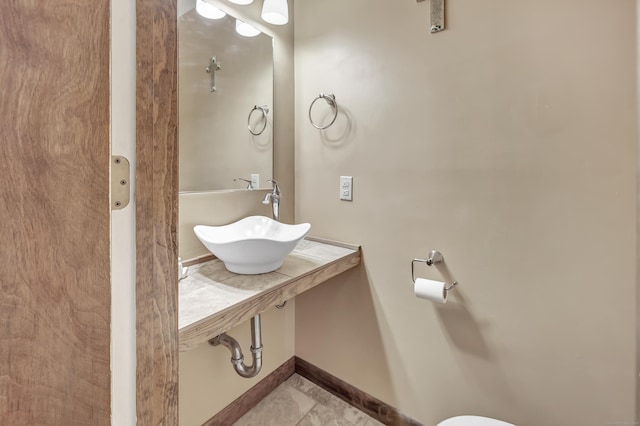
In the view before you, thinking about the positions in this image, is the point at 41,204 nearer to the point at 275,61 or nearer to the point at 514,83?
the point at 514,83

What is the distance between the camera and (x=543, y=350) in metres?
1.12

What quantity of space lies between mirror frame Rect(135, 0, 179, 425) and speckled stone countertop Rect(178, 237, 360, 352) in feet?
1.05

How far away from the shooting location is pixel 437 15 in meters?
1.27

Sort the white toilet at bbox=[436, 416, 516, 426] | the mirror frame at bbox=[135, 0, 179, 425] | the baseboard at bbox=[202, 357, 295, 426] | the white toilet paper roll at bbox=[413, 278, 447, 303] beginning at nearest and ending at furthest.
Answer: the mirror frame at bbox=[135, 0, 179, 425]
the white toilet at bbox=[436, 416, 516, 426]
the white toilet paper roll at bbox=[413, 278, 447, 303]
the baseboard at bbox=[202, 357, 295, 426]

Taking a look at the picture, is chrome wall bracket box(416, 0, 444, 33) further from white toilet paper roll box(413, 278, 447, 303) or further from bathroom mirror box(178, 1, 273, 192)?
white toilet paper roll box(413, 278, 447, 303)

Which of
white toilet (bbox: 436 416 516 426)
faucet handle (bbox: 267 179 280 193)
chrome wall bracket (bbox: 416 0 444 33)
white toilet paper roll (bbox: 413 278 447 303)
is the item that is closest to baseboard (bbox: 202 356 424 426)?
white toilet (bbox: 436 416 516 426)

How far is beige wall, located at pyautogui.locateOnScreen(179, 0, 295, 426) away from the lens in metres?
1.36

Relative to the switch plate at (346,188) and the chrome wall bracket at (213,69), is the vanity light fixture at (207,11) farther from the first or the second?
the switch plate at (346,188)

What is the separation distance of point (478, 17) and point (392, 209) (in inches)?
33.4

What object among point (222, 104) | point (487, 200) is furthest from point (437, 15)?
point (222, 104)

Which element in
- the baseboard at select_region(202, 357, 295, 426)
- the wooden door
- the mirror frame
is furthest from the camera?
the baseboard at select_region(202, 357, 295, 426)

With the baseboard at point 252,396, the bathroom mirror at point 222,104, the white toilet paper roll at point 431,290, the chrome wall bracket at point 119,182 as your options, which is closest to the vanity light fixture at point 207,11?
the bathroom mirror at point 222,104

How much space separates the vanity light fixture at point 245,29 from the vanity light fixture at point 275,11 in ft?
0.29

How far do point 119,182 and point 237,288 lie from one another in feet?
2.38
